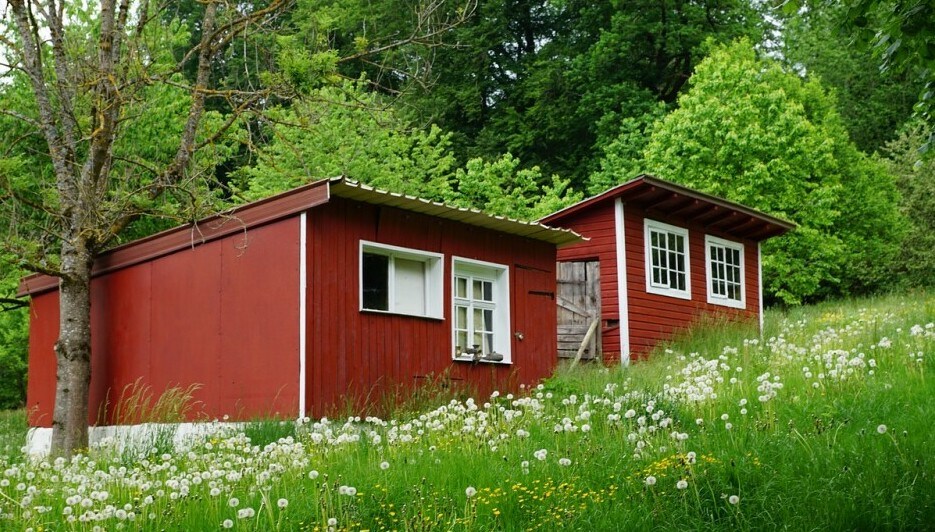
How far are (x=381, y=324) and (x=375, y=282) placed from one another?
Result: 620 mm

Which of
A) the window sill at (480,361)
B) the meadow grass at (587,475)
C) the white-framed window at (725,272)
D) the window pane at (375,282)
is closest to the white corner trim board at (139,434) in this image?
the meadow grass at (587,475)

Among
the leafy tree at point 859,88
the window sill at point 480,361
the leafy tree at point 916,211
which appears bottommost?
the window sill at point 480,361

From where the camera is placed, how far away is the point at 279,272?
47.4 feet

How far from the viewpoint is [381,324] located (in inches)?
590

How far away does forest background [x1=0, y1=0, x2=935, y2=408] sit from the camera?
56.6ft

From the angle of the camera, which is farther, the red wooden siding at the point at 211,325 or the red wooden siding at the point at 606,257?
the red wooden siding at the point at 606,257

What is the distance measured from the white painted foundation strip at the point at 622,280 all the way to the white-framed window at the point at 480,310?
447 centimetres

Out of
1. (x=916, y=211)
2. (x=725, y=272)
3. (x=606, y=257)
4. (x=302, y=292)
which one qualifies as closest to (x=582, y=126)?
(x=916, y=211)

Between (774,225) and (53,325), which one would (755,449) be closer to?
(53,325)

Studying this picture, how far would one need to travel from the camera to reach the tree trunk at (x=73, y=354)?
14.6 meters

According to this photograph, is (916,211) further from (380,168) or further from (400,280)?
(400,280)

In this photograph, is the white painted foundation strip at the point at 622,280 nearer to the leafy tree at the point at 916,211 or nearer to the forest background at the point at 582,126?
the forest background at the point at 582,126

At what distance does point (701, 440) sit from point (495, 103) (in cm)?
3442

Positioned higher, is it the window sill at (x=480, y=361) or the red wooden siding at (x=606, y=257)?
the red wooden siding at (x=606, y=257)
